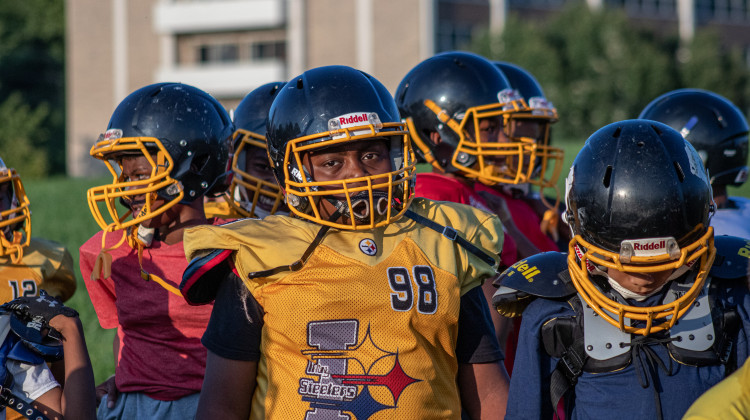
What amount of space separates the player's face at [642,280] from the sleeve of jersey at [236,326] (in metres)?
1.10

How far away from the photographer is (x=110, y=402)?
3738 millimetres

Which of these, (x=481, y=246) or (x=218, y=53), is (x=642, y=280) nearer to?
(x=481, y=246)

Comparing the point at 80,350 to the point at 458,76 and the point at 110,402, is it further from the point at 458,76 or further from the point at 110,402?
the point at 458,76

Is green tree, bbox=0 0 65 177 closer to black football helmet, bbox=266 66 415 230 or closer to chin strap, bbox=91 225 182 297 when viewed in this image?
chin strap, bbox=91 225 182 297

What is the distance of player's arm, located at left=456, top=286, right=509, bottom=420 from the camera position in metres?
2.86

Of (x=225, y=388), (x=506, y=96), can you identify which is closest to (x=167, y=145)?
(x=225, y=388)

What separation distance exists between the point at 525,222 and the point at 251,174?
4.70ft

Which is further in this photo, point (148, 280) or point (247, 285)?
point (148, 280)

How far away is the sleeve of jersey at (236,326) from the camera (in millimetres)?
2676

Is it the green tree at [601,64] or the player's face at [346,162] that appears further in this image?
the green tree at [601,64]

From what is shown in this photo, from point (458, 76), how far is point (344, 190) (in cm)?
195

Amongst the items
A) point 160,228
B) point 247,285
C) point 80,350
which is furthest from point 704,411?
point 160,228

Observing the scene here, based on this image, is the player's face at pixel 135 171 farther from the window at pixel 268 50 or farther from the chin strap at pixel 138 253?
the window at pixel 268 50

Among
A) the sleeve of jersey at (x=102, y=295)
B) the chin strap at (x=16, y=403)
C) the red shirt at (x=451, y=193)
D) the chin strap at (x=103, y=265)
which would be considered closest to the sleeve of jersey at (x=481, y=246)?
the red shirt at (x=451, y=193)
